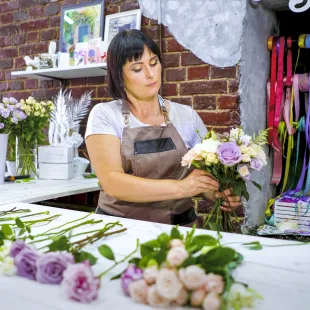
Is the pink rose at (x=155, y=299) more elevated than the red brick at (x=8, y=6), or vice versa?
the red brick at (x=8, y=6)

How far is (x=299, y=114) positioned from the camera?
2.46m

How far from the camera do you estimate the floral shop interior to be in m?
0.77

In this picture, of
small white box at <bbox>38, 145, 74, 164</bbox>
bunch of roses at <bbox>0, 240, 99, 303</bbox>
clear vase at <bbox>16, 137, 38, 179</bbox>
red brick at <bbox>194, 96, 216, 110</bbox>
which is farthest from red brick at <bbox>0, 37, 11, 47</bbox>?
bunch of roses at <bbox>0, 240, 99, 303</bbox>

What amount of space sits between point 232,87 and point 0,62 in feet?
7.18

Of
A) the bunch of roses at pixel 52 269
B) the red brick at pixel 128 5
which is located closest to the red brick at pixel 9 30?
the red brick at pixel 128 5

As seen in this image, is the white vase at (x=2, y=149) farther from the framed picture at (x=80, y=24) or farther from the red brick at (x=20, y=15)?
the red brick at (x=20, y=15)

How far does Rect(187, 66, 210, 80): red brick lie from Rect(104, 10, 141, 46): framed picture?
499 mm

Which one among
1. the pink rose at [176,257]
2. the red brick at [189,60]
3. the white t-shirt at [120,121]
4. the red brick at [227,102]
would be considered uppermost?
the red brick at [189,60]

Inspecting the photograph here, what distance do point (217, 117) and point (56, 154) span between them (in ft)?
3.49

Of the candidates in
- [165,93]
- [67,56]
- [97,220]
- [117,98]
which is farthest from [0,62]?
[97,220]

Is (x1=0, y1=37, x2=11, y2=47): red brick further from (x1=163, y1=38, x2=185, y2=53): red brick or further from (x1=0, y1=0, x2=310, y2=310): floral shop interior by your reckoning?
(x1=163, y1=38, x2=185, y2=53): red brick

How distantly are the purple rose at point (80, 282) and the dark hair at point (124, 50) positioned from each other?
4.04 feet

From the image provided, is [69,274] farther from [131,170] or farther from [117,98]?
[117,98]

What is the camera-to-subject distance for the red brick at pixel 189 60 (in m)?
2.54
